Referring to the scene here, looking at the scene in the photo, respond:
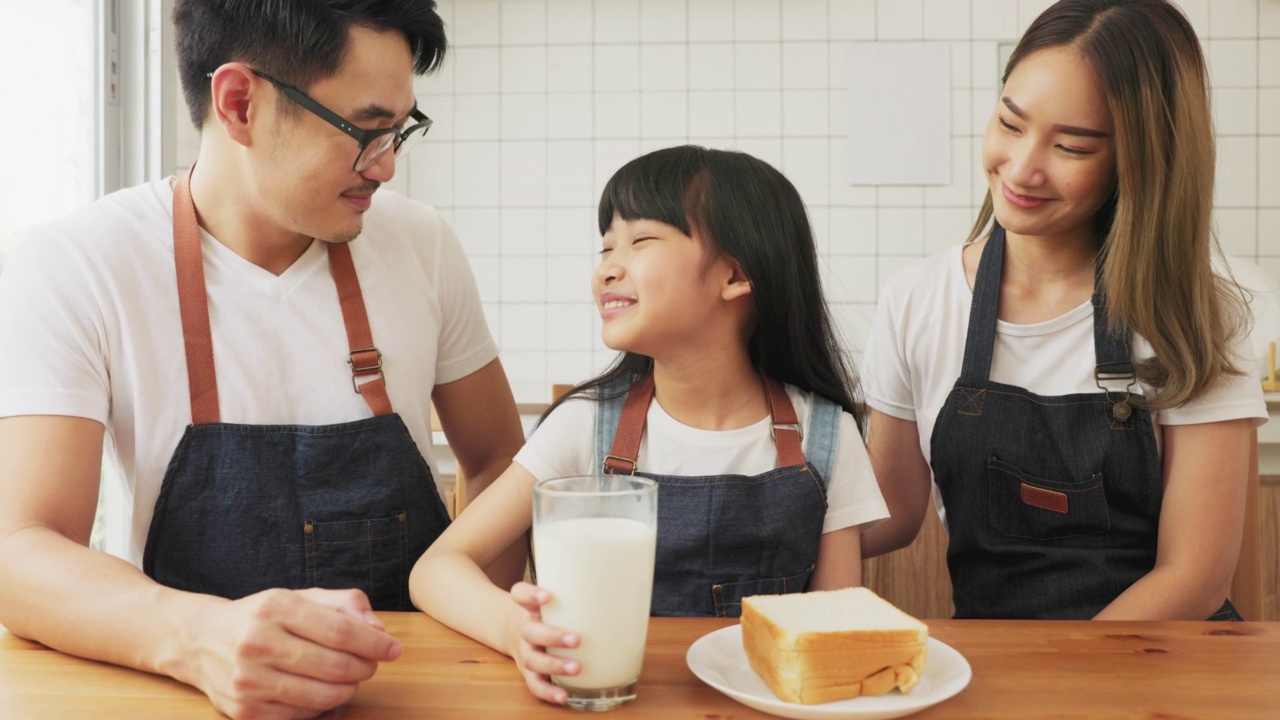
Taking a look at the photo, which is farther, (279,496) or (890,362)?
(890,362)

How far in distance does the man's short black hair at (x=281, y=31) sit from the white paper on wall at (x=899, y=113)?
2.55 meters

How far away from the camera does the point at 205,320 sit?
136 cm

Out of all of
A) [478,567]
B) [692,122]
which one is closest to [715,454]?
[478,567]

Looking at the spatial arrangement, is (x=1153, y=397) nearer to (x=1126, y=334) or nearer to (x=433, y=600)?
(x=1126, y=334)

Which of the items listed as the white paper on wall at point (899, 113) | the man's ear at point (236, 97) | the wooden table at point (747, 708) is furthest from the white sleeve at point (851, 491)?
the white paper on wall at point (899, 113)

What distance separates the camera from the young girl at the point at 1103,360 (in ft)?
4.62

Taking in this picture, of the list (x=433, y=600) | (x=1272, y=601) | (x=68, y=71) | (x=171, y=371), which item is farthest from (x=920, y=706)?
(x=68, y=71)

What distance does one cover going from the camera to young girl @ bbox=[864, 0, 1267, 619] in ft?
4.62

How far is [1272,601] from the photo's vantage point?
190 centimetres

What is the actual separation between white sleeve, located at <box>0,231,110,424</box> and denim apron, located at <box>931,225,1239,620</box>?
113 centimetres

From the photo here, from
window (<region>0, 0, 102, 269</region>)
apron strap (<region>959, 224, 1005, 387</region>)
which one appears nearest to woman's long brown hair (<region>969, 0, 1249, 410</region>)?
apron strap (<region>959, 224, 1005, 387</region>)

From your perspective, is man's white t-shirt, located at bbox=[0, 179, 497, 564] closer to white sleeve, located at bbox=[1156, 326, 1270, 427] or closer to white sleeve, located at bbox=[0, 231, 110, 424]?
white sleeve, located at bbox=[0, 231, 110, 424]

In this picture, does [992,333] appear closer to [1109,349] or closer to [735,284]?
[1109,349]

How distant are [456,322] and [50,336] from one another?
547 mm
